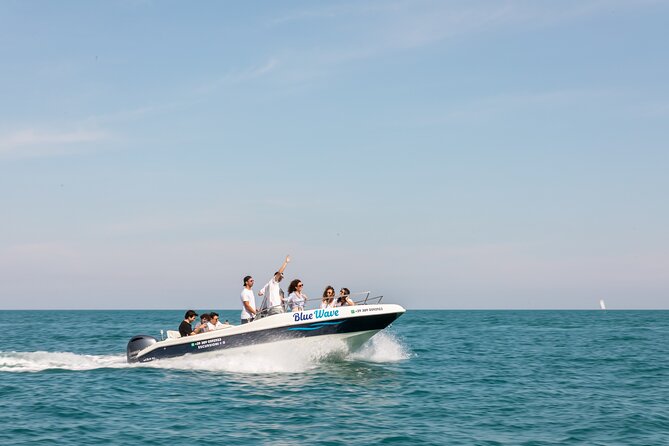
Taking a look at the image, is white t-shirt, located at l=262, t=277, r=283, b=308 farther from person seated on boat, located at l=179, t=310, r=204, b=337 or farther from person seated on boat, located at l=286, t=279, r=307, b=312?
person seated on boat, located at l=179, t=310, r=204, b=337

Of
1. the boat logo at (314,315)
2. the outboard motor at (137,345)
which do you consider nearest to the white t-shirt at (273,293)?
the boat logo at (314,315)

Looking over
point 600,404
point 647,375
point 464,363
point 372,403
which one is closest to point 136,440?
point 372,403

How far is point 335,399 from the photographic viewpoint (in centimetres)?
1390

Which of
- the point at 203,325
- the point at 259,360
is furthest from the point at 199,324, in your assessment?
the point at 259,360

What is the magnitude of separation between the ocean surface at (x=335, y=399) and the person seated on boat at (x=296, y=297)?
3.68ft

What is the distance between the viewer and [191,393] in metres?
14.6

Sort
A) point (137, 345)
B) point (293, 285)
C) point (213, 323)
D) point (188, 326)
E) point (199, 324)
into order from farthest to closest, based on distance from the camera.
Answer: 1. point (137, 345)
2. point (213, 323)
3. point (199, 324)
4. point (188, 326)
5. point (293, 285)

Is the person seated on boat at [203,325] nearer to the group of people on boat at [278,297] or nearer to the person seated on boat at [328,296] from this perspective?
the group of people on boat at [278,297]

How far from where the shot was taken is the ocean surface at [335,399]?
11.1 metres

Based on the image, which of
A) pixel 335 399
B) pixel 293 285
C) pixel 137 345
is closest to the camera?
pixel 335 399

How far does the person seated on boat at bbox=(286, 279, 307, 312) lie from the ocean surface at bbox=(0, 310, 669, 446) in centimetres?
112

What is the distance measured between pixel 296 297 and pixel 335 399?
4.16 meters

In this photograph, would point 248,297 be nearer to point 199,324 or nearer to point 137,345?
point 199,324

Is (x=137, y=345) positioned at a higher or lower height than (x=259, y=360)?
higher
